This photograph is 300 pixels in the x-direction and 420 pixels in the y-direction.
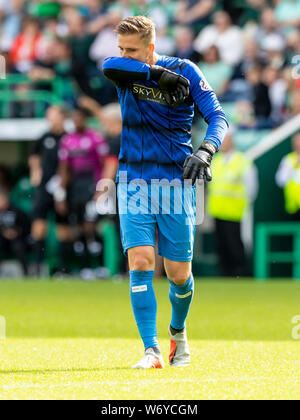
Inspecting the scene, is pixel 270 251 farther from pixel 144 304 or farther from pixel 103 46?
pixel 144 304

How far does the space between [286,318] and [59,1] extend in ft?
37.2

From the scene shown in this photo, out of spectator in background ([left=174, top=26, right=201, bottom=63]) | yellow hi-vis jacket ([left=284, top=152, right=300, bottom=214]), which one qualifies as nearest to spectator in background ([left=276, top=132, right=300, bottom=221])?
yellow hi-vis jacket ([left=284, top=152, right=300, bottom=214])

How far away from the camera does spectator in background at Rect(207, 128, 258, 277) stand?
14.8 meters

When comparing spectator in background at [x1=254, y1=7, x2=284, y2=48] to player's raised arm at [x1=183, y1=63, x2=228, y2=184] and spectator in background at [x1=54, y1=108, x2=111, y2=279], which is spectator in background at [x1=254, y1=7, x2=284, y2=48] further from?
player's raised arm at [x1=183, y1=63, x2=228, y2=184]

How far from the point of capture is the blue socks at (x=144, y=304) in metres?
5.75

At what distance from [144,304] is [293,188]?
932 cm

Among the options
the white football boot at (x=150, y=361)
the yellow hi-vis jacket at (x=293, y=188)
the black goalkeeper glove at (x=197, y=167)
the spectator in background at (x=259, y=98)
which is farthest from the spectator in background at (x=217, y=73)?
the white football boot at (x=150, y=361)

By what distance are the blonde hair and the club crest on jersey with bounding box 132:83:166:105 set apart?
0.28m

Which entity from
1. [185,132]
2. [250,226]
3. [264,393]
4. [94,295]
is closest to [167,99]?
[185,132]

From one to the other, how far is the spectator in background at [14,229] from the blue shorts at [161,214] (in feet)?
36.1

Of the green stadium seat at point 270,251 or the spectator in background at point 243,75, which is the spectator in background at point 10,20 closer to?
the spectator in background at point 243,75

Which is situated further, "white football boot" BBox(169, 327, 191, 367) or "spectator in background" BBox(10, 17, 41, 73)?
"spectator in background" BBox(10, 17, 41, 73)

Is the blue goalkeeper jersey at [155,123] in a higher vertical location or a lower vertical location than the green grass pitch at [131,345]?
higher

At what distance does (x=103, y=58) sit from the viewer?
669 inches
